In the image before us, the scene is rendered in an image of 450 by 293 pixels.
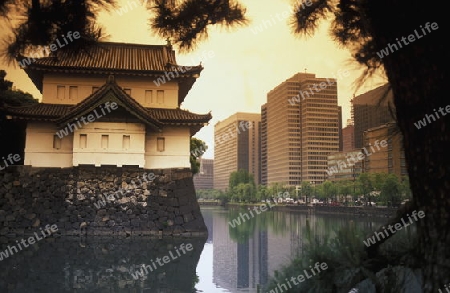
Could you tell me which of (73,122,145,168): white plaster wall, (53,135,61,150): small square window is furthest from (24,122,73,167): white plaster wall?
(73,122,145,168): white plaster wall

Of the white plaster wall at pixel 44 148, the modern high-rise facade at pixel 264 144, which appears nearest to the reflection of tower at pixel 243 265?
the white plaster wall at pixel 44 148

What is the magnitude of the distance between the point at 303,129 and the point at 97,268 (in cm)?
9572

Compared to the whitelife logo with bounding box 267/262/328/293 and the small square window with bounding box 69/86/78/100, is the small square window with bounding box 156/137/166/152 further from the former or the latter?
the whitelife logo with bounding box 267/262/328/293

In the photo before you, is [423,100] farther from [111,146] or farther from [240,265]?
[111,146]

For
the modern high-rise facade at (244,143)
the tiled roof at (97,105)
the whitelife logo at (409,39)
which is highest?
the modern high-rise facade at (244,143)

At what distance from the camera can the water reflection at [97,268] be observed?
8.80 m

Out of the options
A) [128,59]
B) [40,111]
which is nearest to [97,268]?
[40,111]

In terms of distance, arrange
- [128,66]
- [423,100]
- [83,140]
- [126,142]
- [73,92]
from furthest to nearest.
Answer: [128,66] → [73,92] → [126,142] → [83,140] → [423,100]

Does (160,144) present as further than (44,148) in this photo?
Yes

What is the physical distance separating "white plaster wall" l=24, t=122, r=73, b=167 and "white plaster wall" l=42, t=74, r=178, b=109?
2002mm

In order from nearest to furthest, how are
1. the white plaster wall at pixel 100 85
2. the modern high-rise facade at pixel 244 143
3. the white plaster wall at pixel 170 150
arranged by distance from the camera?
the white plaster wall at pixel 170 150 → the white plaster wall at pixel 100 85 → the modern high-rise facade at pixel 244 143

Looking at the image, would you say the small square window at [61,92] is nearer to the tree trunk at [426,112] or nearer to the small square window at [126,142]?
the small square window at [126,142]

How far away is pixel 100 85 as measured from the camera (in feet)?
75.6

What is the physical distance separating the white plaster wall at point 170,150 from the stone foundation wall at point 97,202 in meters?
0.92
